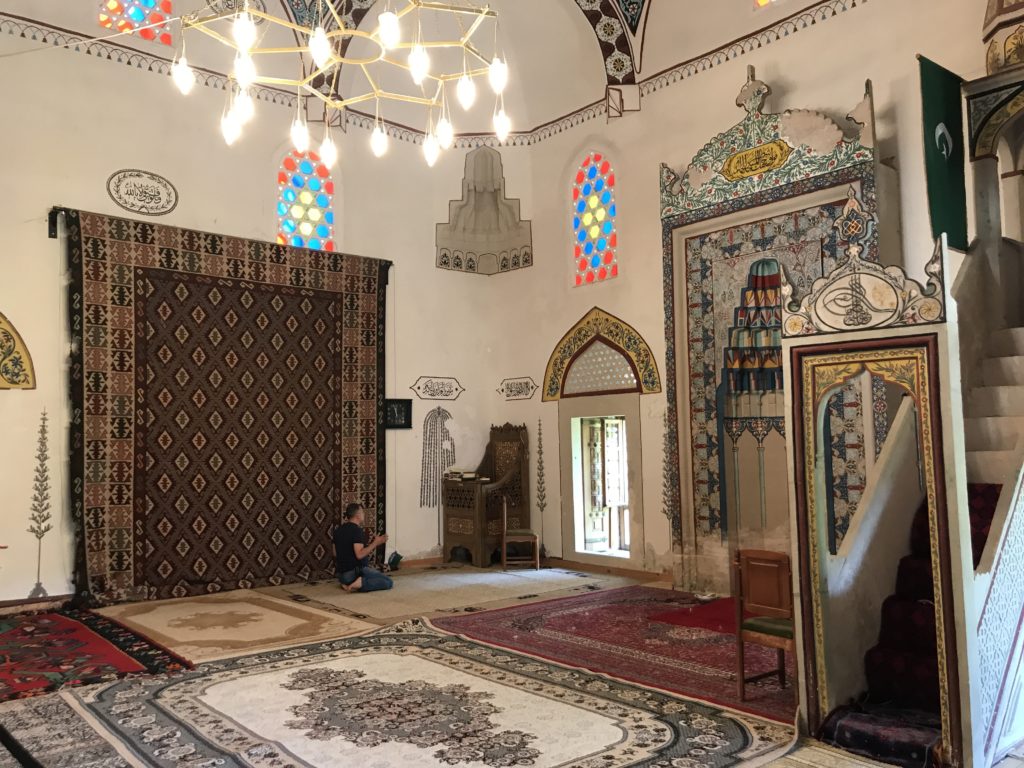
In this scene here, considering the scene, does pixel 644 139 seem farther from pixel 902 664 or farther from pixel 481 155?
pixel 902 664

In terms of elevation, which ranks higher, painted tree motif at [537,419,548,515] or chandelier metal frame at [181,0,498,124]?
chandelier metal frame at [181,0,498,124]

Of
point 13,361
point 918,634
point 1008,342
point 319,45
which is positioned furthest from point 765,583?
point 13,361

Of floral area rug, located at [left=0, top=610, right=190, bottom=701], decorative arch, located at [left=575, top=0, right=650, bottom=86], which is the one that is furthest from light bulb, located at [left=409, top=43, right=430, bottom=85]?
decorative arch, located at [left=575, top=0, right=650, bottom=86]

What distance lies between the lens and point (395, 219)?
8188 mm

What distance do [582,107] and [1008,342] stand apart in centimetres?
472

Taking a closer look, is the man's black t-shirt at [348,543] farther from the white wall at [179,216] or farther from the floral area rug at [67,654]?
the floral area rug at [67,654]

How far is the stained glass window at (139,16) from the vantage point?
6641mm

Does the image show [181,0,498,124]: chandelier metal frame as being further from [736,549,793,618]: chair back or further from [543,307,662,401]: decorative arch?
[543,307,662,401]: decorative arch

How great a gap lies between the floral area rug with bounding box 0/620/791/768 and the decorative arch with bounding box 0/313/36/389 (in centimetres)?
288

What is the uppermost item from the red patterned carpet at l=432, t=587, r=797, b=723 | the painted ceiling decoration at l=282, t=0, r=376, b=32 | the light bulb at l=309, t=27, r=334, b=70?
the painted ceiling decoration at l=282, t=0, r=376, b=32

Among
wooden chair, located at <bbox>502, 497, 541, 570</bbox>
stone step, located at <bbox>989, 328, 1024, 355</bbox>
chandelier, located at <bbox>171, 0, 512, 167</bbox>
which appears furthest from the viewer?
wooden chair, located at <bbox>502, 497, 541, 570</bbox>

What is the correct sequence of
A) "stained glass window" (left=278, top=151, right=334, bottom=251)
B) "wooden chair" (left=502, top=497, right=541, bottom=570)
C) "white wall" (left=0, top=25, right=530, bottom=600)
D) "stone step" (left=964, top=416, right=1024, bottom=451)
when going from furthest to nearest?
1. "wooden chair" (left=502, top=497, right=541, bottom=570)
2. "stained glass window" (left=278, top=151, right=334, bottom=251)
3. "white wall" (left=0, top=25, right=530, bottom=600)
4. "stone step" (left=964, top=416, right=1024, bottom=451)

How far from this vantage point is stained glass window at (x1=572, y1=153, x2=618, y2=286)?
25.4 feet

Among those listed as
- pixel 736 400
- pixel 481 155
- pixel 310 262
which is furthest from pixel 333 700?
pixel 481 155
